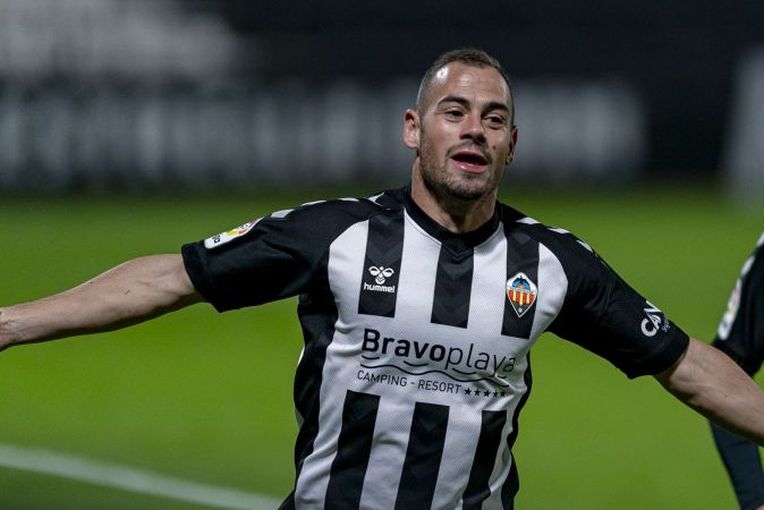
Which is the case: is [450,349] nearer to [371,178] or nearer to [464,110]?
[464,110]

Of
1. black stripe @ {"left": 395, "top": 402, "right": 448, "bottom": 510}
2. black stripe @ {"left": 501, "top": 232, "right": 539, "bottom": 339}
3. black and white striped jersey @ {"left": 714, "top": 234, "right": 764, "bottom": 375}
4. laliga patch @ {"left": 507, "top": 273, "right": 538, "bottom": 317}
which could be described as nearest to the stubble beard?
black stripe @ {"left": 501, "top": 232, "right": 539, "bottom": 339}

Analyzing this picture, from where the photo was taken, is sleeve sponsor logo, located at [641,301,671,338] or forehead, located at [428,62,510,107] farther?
sleeve sponsor logo, located at [641,301,671,338]

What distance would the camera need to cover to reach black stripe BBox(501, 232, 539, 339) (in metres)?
6.54

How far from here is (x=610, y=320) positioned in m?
6.58

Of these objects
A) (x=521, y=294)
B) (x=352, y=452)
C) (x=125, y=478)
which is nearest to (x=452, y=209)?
(x=521, y=294)

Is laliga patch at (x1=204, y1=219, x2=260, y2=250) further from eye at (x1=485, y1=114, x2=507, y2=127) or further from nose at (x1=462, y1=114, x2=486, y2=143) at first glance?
eye at (x1=485, y1=114, x2=507, y2=127)

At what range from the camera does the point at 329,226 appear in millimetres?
6477

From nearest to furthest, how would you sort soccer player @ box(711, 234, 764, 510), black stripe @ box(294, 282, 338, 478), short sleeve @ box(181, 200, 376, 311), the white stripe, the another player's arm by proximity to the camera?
the another player's arm → short sleeve @ box(181, 200, 376, 311) → black stripe @ box(294, 282, 338, 478) → soccer player @ box(711, 234, 764, 510) → the white stripe

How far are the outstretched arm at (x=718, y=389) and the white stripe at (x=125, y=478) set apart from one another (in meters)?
3.86

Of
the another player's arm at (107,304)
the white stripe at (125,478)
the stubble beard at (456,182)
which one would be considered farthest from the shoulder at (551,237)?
the white stripe at (125,478)

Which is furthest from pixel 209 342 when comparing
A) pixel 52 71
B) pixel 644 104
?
pixel 644 104

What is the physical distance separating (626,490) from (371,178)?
10.8m

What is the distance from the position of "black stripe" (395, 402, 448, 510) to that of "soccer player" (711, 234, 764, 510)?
1.33 m

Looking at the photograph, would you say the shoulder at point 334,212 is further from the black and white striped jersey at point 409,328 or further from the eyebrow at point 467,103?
the eyebrow at point 467,103
